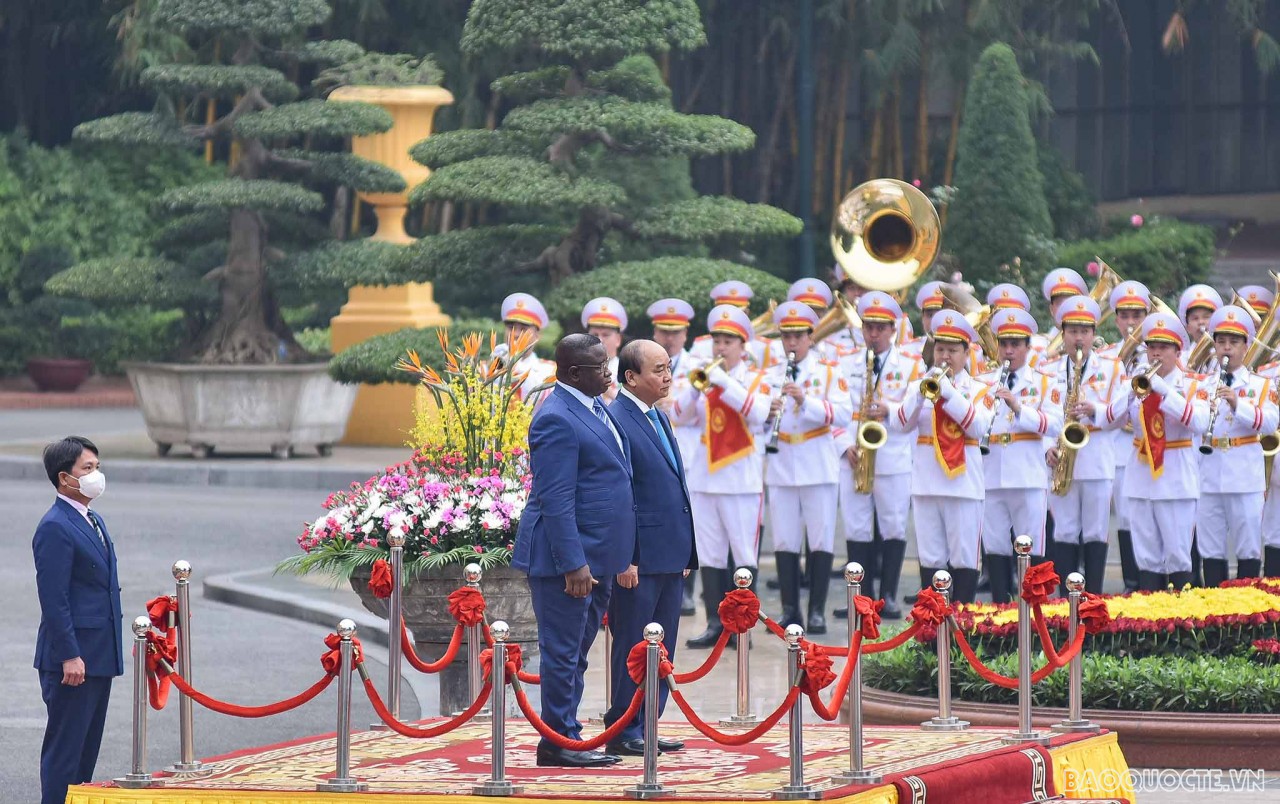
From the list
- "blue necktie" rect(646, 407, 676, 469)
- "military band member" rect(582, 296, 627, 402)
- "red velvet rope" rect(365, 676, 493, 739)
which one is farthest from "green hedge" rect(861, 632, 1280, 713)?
Answer: "military band member" rect(582, 296, 627, 402)

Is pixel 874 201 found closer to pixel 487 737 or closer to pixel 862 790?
pixel 487 737

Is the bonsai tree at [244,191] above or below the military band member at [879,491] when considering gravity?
above

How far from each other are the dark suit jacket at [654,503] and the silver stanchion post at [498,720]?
97cm

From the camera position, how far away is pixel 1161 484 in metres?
13.8

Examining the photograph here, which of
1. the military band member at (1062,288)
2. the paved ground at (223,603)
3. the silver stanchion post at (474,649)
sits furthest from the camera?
the military band member at (1062,288)

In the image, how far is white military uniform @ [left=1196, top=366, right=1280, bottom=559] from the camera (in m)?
13.7

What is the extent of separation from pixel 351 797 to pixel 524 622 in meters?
2.54

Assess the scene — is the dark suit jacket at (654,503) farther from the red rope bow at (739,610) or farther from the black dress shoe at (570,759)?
the red rope bow at (739,610)

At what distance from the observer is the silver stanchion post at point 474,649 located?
912 cm

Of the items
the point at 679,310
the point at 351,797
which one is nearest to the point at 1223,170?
the point at 679,310

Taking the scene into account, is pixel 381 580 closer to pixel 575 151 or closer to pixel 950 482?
pixel 950 482

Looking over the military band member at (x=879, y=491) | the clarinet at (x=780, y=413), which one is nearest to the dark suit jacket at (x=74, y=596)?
the clarinet at (x=780, y=413)

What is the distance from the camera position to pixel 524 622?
1034 cm

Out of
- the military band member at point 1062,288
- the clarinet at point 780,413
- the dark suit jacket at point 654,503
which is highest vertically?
the military band member at point 1062,288
